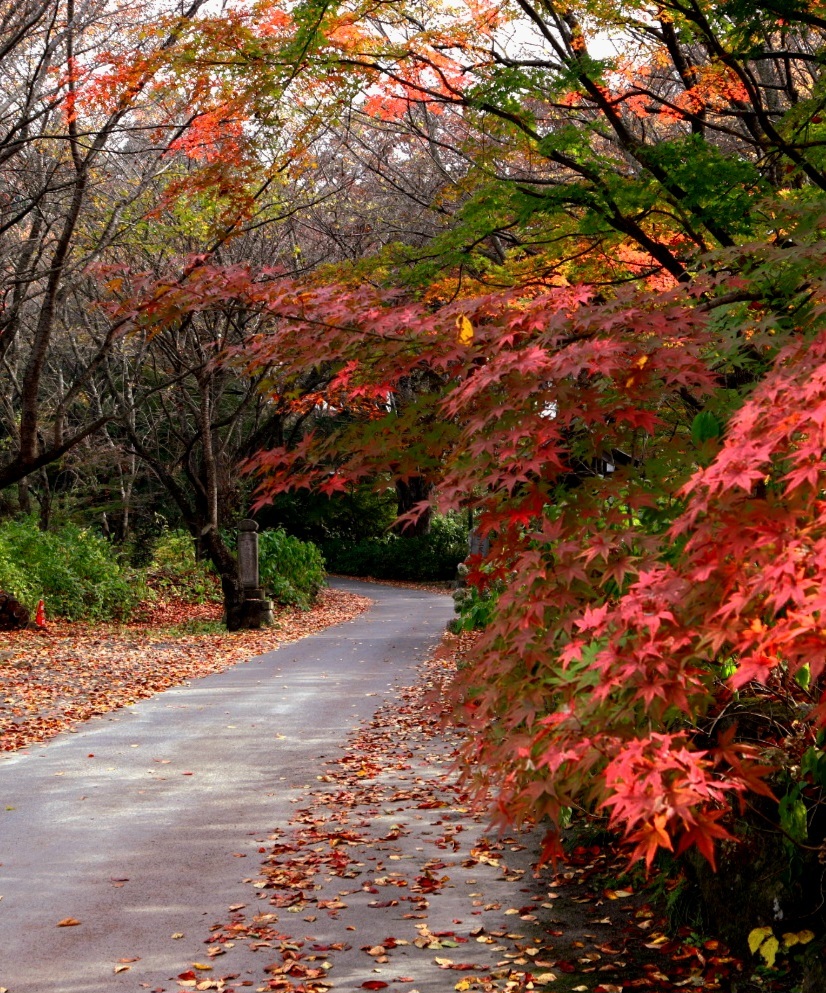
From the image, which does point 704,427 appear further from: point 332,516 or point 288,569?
point 332,516

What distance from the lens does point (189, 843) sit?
6047mm

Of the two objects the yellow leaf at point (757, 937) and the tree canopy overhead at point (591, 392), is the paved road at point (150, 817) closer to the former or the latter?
the tree canopy overhead at point (591, 392)

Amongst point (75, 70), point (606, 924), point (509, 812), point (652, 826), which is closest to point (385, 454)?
point (509, 812)

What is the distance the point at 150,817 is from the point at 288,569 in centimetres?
1720

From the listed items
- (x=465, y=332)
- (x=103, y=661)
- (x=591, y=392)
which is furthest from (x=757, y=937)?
(x=103, y=661)

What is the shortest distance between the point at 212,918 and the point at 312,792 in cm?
231

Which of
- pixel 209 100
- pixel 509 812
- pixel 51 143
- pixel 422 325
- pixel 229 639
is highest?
pixel 51 143

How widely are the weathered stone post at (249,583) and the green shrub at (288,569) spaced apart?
3554mm

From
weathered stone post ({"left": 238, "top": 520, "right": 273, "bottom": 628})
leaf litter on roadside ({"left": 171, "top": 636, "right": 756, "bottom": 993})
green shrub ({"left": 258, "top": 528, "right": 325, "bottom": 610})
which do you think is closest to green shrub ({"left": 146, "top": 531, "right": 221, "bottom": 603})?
green shrub ({"left": 258, "top": 528, "right": 325, "bottom": 610})

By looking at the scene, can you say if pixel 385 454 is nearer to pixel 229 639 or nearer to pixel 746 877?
pixel 746 877

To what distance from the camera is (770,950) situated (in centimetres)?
403

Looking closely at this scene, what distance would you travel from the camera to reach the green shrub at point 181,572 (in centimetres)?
2297

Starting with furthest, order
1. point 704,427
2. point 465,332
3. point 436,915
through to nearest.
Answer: point 436,915 → point 465,332 → point 704,427

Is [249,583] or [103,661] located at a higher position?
[249,583]
